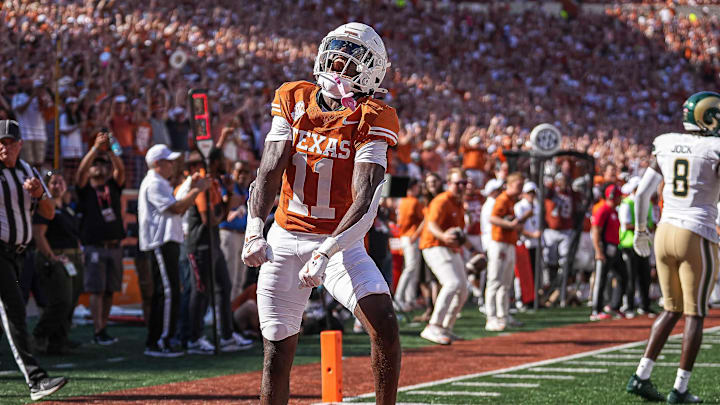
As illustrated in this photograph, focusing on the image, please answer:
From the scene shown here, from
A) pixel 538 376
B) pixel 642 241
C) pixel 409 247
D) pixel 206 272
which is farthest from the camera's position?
pixel 409 247

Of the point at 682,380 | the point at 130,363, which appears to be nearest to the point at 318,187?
the point at 682,380

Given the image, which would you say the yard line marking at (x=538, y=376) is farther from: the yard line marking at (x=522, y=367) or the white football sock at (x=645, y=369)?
the white football sock at (x=645, y=369)

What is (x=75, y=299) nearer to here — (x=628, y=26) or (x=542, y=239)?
(x=542, y=239)

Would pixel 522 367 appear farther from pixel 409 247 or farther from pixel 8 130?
pixel 409 247

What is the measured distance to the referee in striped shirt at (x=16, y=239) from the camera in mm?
7219

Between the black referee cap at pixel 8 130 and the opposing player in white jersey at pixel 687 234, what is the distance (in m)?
4.66

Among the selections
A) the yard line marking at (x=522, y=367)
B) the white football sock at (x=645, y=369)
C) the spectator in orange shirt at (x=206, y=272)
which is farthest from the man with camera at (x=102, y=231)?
the white football sock at (x=645, y=369)

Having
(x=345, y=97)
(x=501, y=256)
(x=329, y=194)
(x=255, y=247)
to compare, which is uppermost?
(x=345, y=97)

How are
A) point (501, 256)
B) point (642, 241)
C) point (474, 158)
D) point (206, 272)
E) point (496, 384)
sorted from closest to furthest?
point (642, 241)
point (496, 384)
point (206, 272)
point (501, 256)
point (474, 158)

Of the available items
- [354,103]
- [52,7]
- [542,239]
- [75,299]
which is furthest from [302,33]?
[354,103]

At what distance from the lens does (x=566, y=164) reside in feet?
65.9

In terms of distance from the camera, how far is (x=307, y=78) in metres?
23.8

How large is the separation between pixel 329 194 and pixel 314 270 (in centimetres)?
47

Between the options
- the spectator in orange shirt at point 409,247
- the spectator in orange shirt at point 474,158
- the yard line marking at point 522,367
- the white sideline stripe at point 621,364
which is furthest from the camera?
the spectator in orange shirt at point 474,158
